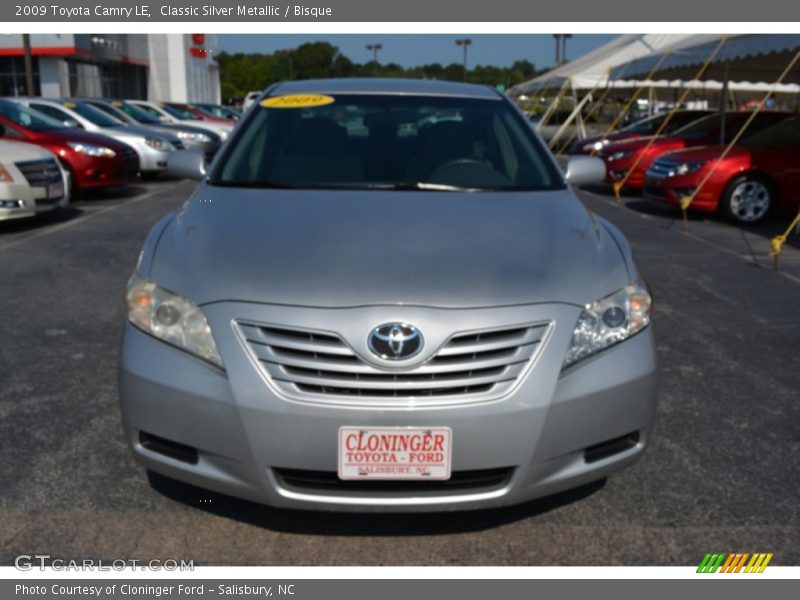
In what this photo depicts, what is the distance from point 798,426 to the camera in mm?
4004

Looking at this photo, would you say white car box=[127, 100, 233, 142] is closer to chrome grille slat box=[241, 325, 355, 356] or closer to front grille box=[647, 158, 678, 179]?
front grille box=[647, 158, 678, 179]

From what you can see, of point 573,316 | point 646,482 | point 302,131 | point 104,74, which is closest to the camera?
point 573,316

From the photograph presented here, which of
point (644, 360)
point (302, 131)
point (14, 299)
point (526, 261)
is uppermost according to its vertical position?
point (302, 131)

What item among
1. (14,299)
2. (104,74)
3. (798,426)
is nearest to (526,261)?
(798,426)

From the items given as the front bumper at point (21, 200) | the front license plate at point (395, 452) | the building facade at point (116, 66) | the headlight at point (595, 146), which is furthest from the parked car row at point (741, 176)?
the building facade at point (116, 66)

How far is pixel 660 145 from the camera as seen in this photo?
14336mm

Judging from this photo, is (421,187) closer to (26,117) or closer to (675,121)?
(26,117)

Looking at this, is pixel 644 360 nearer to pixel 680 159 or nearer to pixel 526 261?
pixel 526 261

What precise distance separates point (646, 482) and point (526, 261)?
1.13 m

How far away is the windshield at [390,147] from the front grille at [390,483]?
4.81 ft

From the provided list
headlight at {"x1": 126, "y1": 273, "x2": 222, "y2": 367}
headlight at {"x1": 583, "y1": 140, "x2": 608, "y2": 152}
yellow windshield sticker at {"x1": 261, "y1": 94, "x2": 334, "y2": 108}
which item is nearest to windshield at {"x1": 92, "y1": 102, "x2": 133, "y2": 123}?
headlight at {"x1": 583, "y1": 140, "x2": 608, "y2": 152}

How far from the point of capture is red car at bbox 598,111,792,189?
14.2m

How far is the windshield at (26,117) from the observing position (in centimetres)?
1232

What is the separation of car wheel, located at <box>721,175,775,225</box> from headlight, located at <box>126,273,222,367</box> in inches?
378
